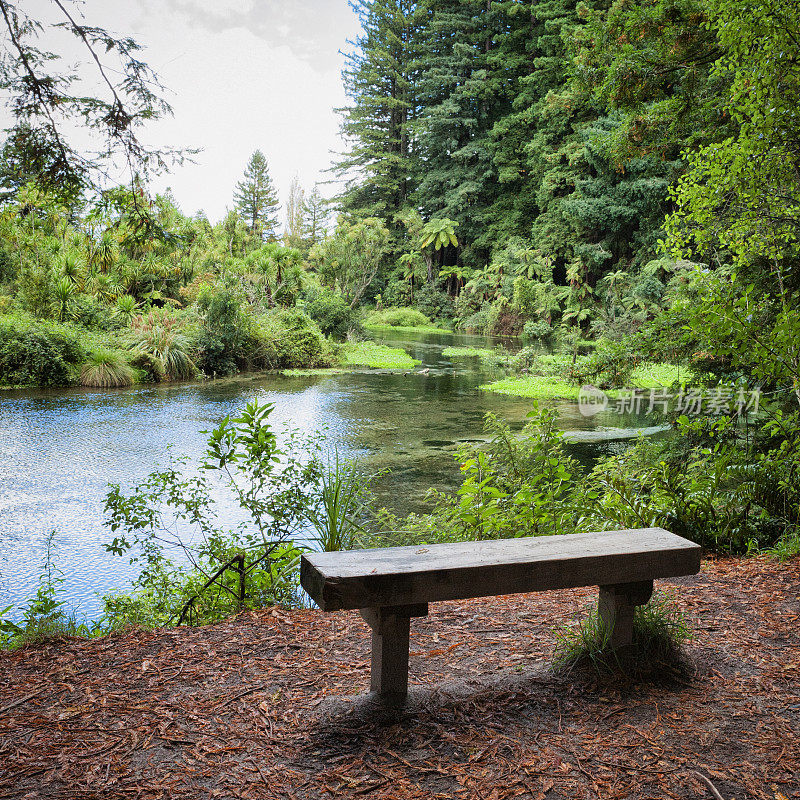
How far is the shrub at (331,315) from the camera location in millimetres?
18062

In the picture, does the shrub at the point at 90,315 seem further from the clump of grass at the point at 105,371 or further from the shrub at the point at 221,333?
the clump of grass at the point at 105,371

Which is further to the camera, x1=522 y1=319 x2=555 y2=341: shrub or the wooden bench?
x1=522 y1=319 x2=555 y2=341: shrub

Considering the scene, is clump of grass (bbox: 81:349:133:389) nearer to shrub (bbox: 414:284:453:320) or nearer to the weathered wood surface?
the weathered wood surface

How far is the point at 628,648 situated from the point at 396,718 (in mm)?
833

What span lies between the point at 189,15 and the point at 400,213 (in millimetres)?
28224

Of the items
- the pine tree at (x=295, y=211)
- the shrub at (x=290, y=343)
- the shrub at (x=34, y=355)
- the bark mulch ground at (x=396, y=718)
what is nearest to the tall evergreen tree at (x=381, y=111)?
the pine tree at (x=295, y=211)

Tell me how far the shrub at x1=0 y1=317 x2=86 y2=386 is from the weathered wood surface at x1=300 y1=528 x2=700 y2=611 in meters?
10.2

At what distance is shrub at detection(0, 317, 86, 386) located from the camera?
1027 cm

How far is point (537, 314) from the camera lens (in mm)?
22844

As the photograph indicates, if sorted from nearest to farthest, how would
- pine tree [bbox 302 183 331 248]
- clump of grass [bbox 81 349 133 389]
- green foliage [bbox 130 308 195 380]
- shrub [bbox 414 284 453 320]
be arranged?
clump of grass [bbox 81 349 133 389], green foliage [bbox 130 308 195 380], shrub [bbox 414 284 453 320], pine tree [bbox 302 183 331 248]

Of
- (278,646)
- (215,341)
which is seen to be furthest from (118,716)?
(215,341)

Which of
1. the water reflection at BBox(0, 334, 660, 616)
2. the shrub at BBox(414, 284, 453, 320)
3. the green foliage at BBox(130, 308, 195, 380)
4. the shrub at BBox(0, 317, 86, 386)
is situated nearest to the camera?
the water reflection at BBox(0, 334, 660, 616)

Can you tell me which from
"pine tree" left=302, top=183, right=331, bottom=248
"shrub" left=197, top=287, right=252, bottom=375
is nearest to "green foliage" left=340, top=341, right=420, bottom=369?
"shrub" left=197, top=287, right=252, bottom=375

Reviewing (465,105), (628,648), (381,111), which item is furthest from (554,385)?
(381,111)
